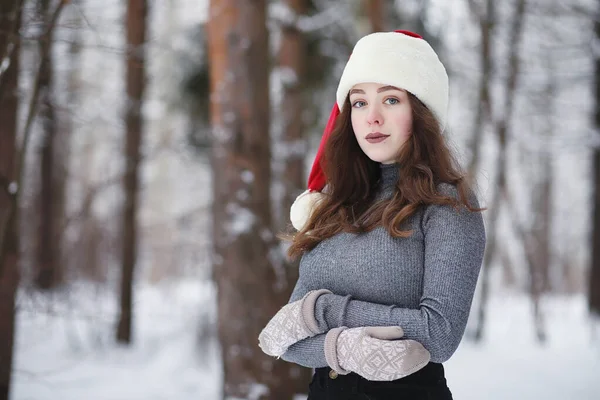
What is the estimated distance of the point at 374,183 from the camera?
2154mm

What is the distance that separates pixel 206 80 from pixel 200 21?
0.85 meters

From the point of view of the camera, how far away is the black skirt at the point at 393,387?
5.71ft

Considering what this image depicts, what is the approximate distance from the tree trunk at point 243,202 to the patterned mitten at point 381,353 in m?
2.69

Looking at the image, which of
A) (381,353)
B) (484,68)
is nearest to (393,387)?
(381,353)

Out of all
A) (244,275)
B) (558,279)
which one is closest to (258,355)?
(244,275)

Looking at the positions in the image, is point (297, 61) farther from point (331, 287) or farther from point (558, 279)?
point (558, 279)

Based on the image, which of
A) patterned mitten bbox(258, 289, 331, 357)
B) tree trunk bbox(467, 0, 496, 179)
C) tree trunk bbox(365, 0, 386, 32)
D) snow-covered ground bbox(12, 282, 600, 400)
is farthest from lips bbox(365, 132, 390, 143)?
tree trunk bbox(365, 0, 386, 32)

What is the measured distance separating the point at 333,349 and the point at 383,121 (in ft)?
2.43

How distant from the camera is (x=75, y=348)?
753 cm

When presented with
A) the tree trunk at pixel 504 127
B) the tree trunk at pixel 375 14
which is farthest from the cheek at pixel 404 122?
the tree trunk at pixel 504 127

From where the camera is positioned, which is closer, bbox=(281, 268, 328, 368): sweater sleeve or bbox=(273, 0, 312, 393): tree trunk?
bbox=(281, 268, 328, 368): sweater sleeve

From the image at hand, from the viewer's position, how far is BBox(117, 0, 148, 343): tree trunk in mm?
7832

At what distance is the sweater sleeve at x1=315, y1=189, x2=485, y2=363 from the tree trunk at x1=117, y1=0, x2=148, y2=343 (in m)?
6.40

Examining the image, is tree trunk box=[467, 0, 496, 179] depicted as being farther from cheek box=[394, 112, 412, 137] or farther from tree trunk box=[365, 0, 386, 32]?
cheek box=[394, 112, 412, 137]
